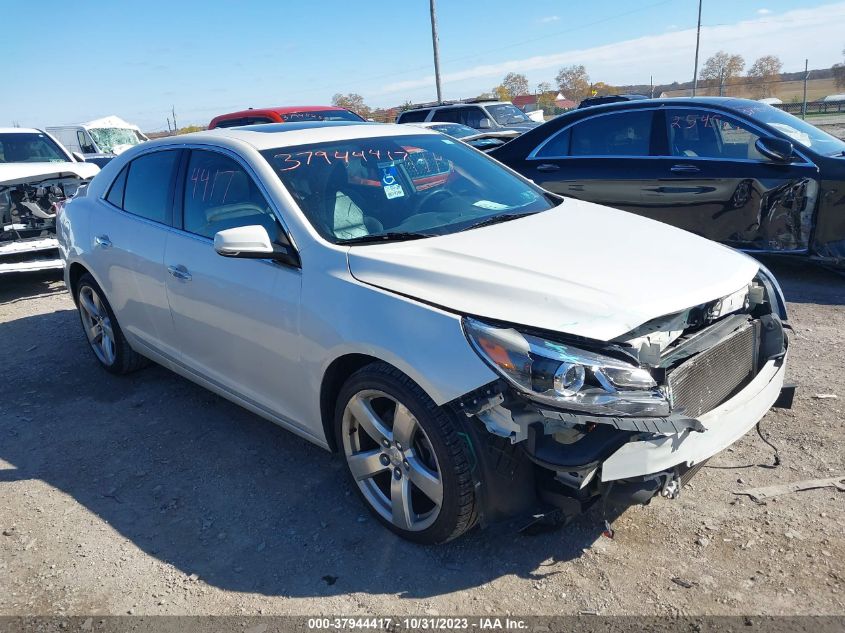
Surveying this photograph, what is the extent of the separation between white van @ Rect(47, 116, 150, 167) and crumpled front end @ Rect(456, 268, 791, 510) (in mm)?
19937

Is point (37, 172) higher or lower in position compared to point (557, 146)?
higher

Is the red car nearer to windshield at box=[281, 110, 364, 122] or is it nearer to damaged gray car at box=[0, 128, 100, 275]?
windshield at box=[281, 110, 364, 122]

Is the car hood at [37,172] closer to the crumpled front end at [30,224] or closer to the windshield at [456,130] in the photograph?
the crumpled front end at [30,224]

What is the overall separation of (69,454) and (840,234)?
6148 millimetres

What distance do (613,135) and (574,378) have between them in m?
5.17

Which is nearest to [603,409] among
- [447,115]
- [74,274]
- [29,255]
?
[74,274]

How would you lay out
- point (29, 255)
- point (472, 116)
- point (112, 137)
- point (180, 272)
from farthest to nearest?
1. point (112, 137)
2. point (472, 116)
3. point (29, 255)
4. point (180, 272)

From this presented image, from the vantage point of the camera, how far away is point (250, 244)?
312 centimetres

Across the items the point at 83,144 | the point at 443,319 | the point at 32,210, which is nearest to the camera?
the point at 443,319

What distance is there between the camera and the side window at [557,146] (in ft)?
23.9

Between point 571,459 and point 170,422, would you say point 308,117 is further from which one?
point 571,459

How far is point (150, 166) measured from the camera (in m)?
4.47

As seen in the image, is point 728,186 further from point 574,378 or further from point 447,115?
point 447,115

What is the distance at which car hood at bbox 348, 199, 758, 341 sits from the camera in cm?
256
